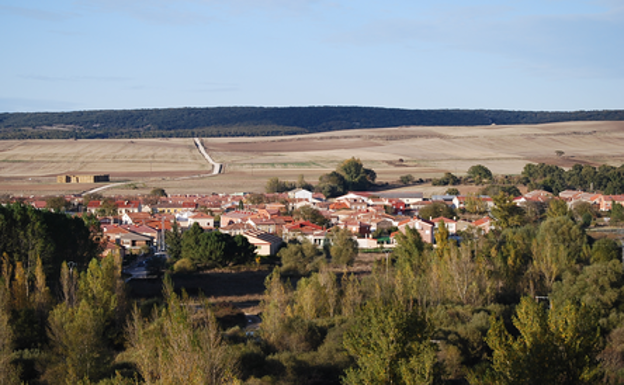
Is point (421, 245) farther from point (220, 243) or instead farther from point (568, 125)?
point (568, 125)

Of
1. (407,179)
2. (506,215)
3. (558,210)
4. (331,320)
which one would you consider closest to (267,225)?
(506,215)

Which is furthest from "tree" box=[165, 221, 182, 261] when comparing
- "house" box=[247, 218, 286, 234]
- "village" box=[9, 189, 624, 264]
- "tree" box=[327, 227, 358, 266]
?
"house" box=[247, 218, 286, 234]

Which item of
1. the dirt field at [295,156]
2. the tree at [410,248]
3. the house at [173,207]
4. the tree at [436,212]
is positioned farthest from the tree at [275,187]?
the tree at [410,248]

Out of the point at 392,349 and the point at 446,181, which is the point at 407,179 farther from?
the point at 392,349

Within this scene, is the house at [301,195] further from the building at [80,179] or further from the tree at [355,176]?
the building at [80,179]

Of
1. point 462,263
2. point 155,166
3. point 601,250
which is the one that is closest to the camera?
point 462,263

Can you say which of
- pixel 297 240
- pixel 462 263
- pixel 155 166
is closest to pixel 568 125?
pixel 155 166
